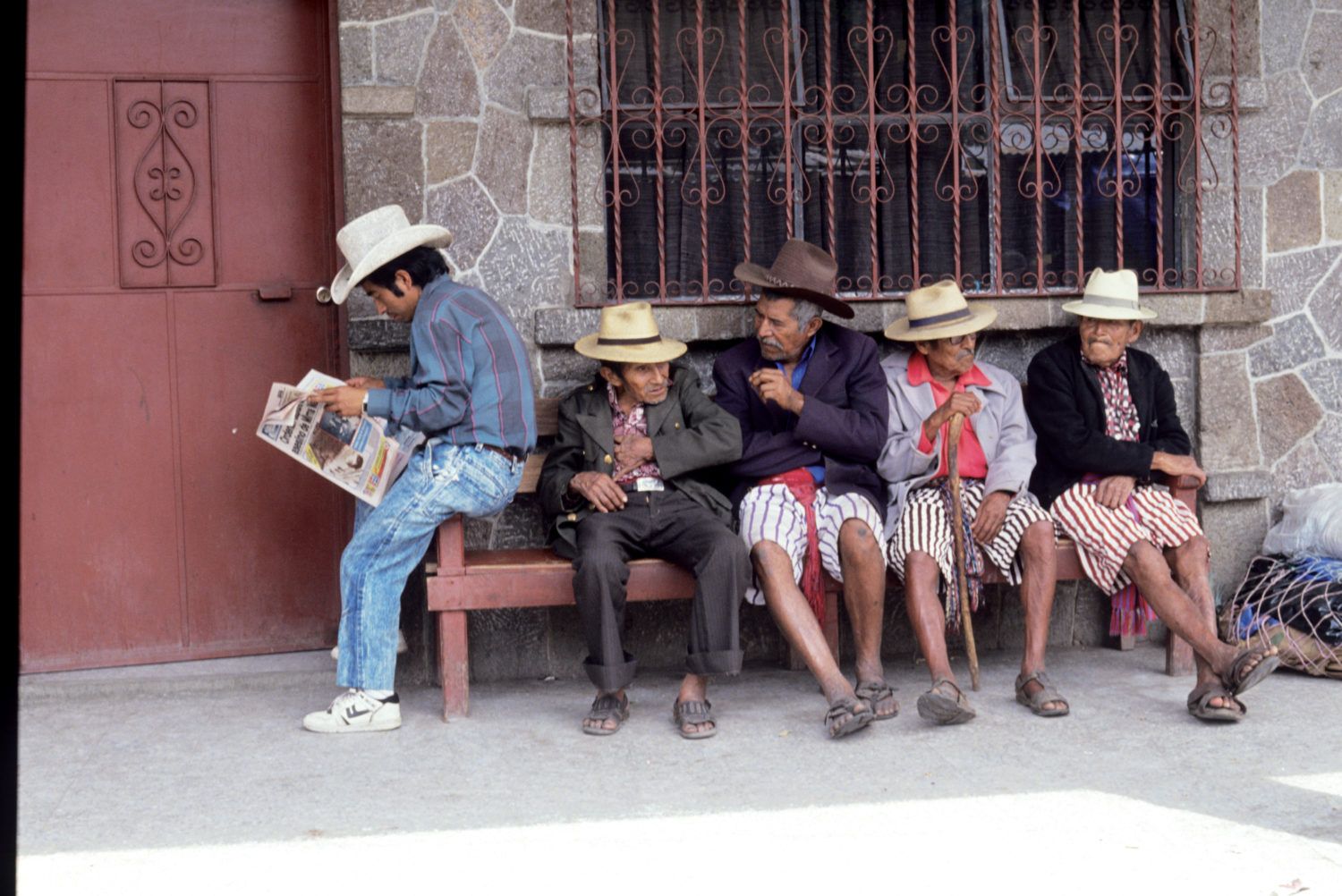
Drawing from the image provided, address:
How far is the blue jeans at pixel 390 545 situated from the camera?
194 inches

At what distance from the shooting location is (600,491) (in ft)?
16.6

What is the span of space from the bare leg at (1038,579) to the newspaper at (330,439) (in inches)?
88.3

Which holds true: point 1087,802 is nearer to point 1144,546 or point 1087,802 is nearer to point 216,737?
point 1144,546

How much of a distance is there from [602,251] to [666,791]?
226 centimetres

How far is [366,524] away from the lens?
497cm

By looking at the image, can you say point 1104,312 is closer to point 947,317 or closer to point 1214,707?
point 947,317

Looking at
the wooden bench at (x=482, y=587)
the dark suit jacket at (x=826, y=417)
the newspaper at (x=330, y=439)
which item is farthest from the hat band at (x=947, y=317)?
the newspaper at (x=330, y=439)

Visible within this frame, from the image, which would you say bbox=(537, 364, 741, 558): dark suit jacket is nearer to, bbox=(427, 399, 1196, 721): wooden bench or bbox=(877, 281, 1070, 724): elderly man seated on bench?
bbox=(427, 399, 1196, 721): wooden bench

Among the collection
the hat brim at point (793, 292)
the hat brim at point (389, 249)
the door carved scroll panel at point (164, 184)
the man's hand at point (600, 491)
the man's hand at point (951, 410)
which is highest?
the door carved scroll panel at point (164, 184)

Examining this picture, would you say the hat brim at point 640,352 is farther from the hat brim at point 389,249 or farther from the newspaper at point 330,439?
the newspaper at point 330,439

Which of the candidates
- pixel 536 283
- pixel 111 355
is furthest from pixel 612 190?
pixel 111 355

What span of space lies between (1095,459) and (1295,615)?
976mm

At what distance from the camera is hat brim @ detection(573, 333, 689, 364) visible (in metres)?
5.09

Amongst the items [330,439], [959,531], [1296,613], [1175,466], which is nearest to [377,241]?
[330,439]
